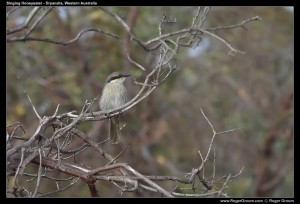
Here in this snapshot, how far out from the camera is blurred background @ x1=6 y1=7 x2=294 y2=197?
887 cm

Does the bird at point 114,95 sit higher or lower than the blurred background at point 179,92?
lower

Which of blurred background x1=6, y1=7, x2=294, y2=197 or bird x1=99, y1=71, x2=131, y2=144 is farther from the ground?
blurred background x1=6, y1=7, x2=294, y2=197

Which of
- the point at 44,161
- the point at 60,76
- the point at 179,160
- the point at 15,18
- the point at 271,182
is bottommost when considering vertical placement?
the point at 44,161

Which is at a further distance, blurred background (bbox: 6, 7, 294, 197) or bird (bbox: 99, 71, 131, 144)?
blurred background (bbox: 6, 7, 294, 197)

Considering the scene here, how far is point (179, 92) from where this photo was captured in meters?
10.6

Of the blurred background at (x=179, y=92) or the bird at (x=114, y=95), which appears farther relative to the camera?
the blurred background at (x=179, y=92)

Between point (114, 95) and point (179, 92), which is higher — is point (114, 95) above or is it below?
below

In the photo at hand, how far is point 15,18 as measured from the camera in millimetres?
8375

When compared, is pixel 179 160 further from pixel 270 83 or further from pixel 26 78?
pixel 26 78

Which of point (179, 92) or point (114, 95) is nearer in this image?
point (114, 95)

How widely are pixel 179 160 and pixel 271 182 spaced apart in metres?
2.11

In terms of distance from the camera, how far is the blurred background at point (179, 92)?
29.1 ft
